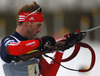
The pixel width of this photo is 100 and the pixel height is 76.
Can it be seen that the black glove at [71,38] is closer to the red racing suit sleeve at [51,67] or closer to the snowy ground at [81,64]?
the red racing suit sleeve at [51,67]

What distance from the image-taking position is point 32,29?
62.1 inches

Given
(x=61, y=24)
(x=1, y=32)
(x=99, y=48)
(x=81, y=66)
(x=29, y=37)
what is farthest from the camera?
(x=61, y=24)

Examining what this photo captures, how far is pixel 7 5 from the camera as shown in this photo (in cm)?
494

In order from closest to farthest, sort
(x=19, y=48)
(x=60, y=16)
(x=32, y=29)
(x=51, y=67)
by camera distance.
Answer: (x=19, y=48), (x=32, y=29), (x=51, y=67), (x=60, y=16)

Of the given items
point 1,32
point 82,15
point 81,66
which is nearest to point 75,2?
point 82,15

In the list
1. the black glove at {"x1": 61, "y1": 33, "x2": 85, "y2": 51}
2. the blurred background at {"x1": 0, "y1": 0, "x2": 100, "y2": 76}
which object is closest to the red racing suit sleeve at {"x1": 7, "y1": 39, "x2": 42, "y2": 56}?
the black glove at {"x1": 61, "y1": 33, "x2": 85, "y2": 51}

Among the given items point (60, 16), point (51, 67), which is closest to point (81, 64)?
point (51, 67)

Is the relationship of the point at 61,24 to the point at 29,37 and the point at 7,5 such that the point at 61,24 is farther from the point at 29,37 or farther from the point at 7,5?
the point at 29,37

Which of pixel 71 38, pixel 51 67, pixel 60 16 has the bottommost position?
pixel 60 16

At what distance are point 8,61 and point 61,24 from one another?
12.1ft

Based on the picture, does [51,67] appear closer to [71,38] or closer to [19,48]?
[71,38]

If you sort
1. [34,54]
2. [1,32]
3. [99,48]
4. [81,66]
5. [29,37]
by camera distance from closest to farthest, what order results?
[34,54] < [29,37] < [81,66] < [99,48] < [1,32]

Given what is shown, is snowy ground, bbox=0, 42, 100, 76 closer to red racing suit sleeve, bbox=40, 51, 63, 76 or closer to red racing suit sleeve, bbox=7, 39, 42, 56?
red racing suit sleeve, bbox=40, 51, 63, 76

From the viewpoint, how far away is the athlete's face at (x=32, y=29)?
5.18 feet
